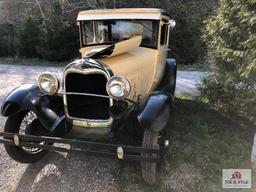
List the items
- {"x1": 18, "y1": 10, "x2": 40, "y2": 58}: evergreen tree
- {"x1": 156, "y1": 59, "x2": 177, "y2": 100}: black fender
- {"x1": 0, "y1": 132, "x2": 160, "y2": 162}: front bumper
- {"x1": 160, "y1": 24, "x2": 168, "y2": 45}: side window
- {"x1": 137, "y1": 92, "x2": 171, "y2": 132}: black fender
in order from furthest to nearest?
{"x1": 18, "y1": 10, "x2": 40, "y2": 58}: evergreen tree < {"x1": 156, "y1": 59, "x2": 177, "y2": 100}: black fender < {"x1": 160, "y1": 24, "x2": 168, "y2": 45}: side window < {"x1": 137, "y1": 92, "x2": 171, "y2": 132}: black fender < {"x1": 0, "y1": 132, "x2": 160, "y2": 162}: front bumper

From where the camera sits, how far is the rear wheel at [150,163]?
9.27ft

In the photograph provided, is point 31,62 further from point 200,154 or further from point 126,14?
point 200,154

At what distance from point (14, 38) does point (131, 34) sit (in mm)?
9980

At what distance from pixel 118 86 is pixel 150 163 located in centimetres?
83

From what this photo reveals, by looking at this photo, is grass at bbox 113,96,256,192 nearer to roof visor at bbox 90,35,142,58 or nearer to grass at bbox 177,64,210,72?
roof visor at bbox 90,35,142,58

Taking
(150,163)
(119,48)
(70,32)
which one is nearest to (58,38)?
(70,32)

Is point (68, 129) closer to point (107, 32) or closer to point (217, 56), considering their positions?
point (107, 32)

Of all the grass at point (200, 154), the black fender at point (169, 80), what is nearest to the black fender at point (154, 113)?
the grass at point (200, 154)

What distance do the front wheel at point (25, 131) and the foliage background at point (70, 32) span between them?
8010 mm

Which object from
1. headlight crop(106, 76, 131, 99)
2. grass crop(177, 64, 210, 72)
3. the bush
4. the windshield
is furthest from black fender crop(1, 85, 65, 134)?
grass crop(177, 64, 210, 72)

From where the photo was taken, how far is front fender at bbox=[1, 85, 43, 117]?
321 cm

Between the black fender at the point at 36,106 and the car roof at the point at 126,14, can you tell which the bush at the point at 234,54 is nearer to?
the car roof at the point at 126,14

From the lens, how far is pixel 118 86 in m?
2.88

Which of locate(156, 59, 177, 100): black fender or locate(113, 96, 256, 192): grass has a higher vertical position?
locate(156, 59, 177, 100): black fender
